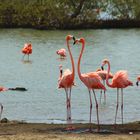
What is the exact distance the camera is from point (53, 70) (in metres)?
19.1

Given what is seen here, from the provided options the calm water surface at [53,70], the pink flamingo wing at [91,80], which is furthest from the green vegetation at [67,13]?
the pink flamingo wing at [91,80]

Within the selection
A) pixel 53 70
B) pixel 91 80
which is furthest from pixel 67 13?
pixel 91 80

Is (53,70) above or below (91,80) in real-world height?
below

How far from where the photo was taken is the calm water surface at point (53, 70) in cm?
1212

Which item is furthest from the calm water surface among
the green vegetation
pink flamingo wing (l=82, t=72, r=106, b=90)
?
the green vegetation

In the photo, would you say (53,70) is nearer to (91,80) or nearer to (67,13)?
(91,80)

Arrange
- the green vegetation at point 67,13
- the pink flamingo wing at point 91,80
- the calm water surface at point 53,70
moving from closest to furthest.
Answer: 1. the pink flamingo wing at point 91,80
2. the calm water surface at point 53,70
3. the green vegetation at point 67,13

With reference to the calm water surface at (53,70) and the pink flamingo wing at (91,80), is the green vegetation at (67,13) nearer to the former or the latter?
the calm water surface at (53,70)

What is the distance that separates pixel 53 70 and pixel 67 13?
20939 millimetres

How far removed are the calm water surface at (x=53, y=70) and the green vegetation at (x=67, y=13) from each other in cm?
229

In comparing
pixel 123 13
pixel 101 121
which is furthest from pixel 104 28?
pixel 101 121

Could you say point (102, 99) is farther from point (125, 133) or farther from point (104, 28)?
point (104, 28)

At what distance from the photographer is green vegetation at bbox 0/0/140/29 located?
37906 mm

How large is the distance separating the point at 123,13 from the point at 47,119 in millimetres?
29574
